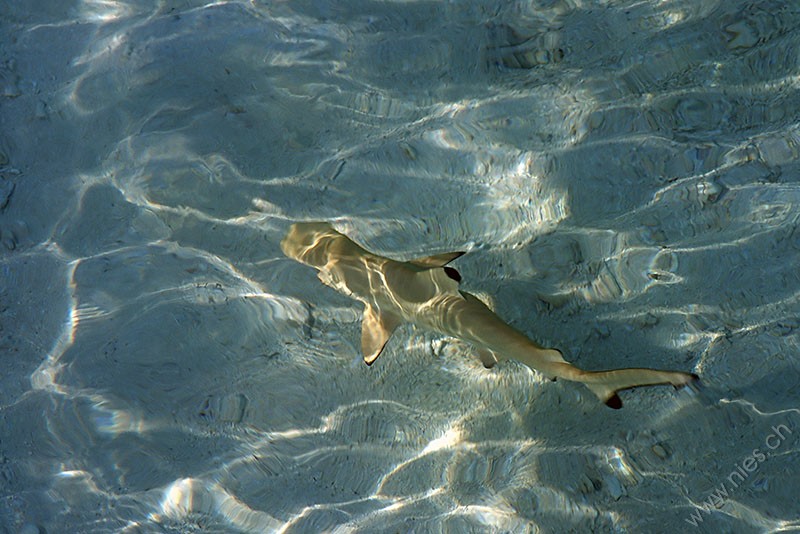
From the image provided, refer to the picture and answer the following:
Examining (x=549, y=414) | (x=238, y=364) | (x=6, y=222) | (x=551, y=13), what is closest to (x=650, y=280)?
(x=549, y=414)

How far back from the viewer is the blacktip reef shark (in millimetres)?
3133

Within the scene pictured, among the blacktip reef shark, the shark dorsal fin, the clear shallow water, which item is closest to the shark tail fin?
the blacktip reef shark

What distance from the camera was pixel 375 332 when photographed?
388 centimetres

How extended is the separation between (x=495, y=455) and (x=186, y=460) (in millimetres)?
2018

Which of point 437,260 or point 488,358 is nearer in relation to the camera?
point 488,358

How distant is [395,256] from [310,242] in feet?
2.03

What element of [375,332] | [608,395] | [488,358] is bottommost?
[488,358]

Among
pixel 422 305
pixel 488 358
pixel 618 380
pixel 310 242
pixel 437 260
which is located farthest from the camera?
pixel 310 242

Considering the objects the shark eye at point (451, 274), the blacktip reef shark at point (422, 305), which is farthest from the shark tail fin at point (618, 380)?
the shark eye at point (451, 274)

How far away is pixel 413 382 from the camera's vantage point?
3975 millimetres

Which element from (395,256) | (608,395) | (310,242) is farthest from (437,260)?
(608,395)

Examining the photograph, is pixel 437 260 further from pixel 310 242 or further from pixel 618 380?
pixel 618 380

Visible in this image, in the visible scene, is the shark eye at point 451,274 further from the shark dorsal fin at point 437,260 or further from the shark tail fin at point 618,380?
the shark tail fin at point 618,380

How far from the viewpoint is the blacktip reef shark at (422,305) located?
10.3 feet
